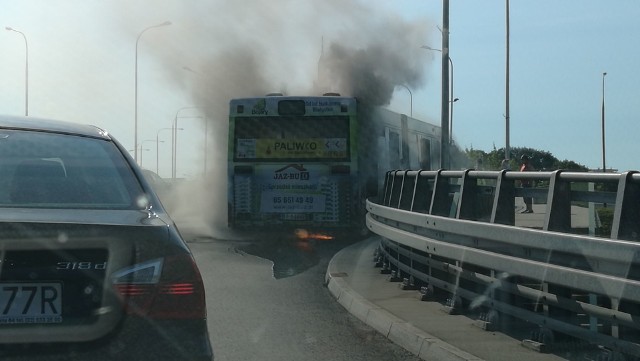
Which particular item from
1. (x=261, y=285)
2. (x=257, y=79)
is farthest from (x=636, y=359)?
(x=257, y=79)

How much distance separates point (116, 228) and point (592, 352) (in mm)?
3910

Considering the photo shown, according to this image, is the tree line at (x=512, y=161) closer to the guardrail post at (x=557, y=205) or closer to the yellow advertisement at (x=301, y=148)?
the yellow advertisement at (x=301, y=148)

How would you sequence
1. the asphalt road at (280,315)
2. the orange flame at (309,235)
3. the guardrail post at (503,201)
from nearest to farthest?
the asphalt road at (280,315) < the guardrail post at (503,201) < the orange flame at (309,235)

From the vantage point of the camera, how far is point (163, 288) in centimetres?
325

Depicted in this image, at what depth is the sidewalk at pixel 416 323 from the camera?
237 inches

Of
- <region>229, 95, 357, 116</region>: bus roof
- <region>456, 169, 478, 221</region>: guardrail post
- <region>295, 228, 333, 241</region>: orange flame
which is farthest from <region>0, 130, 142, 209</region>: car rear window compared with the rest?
<region>295, 228, 333, 241</region>: orange flame

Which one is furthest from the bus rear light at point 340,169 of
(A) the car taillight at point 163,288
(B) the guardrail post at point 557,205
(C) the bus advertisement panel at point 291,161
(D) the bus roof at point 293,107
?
(A) the car taillight at point 163,288

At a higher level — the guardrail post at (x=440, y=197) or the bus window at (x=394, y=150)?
the bus window at (x=394, y=150)

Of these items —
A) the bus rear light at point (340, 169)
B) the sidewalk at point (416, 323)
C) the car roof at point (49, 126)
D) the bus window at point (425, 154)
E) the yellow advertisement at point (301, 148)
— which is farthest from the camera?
the bus window at point (425, 154)

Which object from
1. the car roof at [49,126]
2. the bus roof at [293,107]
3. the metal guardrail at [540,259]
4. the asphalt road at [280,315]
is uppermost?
the bus roof at [293,107]

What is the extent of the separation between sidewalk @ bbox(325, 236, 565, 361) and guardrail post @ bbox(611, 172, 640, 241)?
3.53 ft

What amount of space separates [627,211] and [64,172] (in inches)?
138

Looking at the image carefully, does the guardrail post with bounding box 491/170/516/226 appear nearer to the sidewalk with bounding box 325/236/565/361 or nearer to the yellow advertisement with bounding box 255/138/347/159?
the sidewalk with bounding box 325/236/565/361

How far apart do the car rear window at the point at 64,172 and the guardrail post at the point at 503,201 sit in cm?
395
